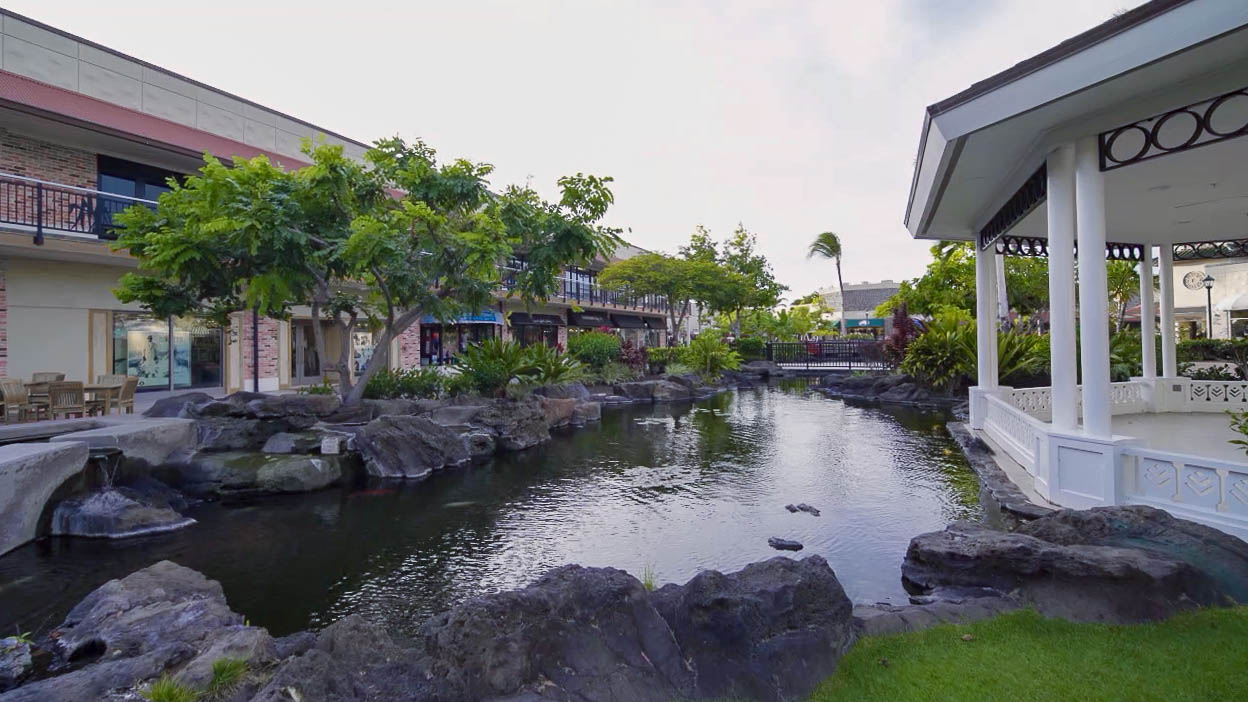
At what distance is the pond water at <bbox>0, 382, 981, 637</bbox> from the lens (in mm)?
5391

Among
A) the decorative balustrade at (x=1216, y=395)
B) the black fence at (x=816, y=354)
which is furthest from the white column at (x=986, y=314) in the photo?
the black fence at (x=816, y=354)

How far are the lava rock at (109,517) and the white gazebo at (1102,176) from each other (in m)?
9.39

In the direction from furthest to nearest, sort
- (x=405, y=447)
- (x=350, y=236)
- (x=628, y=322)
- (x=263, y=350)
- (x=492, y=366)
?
(x=628, y=322) → (x=263, y=350) → (x=492, y=366) → (x=405, y=447) → (x=350, y=236)

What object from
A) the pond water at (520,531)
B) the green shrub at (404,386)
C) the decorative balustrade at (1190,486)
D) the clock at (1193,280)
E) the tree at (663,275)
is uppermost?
the tree at (663,275)

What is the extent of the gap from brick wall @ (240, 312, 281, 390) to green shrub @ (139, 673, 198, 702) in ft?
52.9

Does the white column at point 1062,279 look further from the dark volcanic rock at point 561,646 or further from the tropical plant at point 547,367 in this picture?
the tropical plant at point 547,367

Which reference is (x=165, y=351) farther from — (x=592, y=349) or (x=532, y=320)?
(x=532, y=320)

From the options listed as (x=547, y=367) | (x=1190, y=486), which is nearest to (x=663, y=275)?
(x=547, y=367)

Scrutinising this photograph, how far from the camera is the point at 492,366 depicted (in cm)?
1509

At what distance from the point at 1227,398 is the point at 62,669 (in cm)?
1581

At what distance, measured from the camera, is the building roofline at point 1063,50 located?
463cm

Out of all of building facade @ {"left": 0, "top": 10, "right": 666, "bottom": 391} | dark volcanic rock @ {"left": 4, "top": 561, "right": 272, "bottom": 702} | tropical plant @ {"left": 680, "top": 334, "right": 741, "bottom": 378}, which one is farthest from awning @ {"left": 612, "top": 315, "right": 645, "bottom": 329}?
dark volcanic rock @ {"left": 4, "top": 561, "right": 272, "bottom": 702}

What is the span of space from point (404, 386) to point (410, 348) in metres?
9.41

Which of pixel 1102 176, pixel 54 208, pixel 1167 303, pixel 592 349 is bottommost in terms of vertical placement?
pixel 592 349
